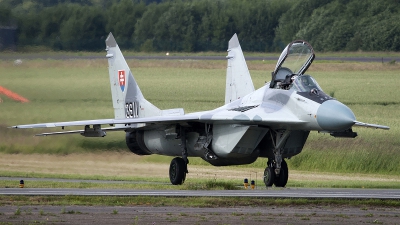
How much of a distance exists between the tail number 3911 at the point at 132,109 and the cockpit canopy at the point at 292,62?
536 cm

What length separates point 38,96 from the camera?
29.9m

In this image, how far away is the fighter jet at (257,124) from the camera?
18.6 meters

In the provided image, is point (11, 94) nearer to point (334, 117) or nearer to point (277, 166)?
point (277, 166)

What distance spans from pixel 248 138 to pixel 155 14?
99.6ft

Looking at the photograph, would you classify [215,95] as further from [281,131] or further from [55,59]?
[281,131]

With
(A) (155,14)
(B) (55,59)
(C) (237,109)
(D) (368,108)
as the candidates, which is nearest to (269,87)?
(C) (237,109)

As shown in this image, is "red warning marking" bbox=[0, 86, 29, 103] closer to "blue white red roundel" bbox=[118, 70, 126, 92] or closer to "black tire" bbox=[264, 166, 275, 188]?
"blue white red roundel" bbox=[118, 70, 126, 92]

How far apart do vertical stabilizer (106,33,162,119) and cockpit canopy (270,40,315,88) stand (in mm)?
5273

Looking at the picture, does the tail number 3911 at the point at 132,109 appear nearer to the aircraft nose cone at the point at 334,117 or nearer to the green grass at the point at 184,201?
the aircraft nose cone at the point at 334,117

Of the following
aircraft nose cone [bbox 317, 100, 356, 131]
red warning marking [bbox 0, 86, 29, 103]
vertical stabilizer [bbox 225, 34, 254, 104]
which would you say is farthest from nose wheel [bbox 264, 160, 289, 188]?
red warning marking [bbox 0, 86, 29, 103]

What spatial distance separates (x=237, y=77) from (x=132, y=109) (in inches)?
124

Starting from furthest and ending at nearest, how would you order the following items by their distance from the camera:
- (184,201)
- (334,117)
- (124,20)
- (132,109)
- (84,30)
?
(124,20)
(84,30)
(132,109)
(334,117)
(184,201)

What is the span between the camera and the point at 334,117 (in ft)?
58.3

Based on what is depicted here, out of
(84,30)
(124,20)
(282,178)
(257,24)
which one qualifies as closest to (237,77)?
(282,178)
